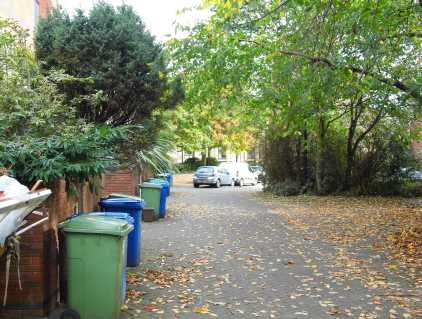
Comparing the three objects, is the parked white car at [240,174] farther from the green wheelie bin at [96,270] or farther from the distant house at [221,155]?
the green wheelie bin at [96,270]

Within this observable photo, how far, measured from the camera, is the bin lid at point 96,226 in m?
5.18

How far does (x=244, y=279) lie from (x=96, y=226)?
2828 millimetres

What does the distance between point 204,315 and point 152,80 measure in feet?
33.6

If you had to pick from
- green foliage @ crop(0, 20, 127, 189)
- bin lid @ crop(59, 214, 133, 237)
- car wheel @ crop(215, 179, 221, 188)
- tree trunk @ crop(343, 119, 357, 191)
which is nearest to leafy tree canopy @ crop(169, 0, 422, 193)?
tree trunk @ crop(343, 119, 357, 191)

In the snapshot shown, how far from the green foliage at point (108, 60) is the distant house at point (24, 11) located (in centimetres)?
234

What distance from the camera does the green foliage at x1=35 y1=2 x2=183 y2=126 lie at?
46.3ft

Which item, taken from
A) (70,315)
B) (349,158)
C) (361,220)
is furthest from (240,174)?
(70,315)

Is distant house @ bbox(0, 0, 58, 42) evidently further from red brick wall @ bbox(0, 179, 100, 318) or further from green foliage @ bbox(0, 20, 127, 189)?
red brick wall @ bbox(0, 179, 100, 318)

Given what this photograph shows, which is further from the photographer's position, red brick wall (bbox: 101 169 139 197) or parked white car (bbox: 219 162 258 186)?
parked white car (bbox: 219 162 258 186)

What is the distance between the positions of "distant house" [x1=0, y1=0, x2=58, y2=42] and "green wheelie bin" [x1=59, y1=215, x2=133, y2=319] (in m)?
12.9

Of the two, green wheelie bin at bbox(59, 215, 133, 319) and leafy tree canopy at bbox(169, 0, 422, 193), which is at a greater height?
leafy tree canopy at bbox(169, 0, 422, 193)

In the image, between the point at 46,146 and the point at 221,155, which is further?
the point at 221,155

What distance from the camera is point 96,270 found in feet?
17.0

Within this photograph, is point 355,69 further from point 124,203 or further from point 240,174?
point 240,174
